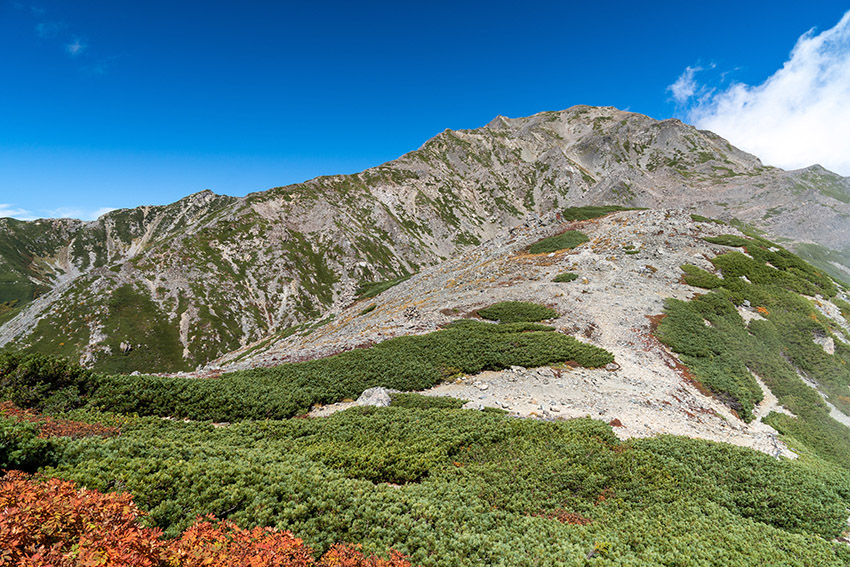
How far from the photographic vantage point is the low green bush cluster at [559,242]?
1945 inches

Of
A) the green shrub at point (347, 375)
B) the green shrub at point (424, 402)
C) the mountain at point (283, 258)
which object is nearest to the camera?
the green shrub at point (347, 375)

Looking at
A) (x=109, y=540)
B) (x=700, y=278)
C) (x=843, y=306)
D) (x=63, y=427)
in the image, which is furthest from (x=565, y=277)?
(x=109, y=540)

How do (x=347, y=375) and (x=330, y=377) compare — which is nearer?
(x=330, y=377)

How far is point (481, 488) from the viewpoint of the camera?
10.5m

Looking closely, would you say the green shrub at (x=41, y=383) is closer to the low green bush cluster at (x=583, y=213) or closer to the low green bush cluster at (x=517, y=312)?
the low green bush cluster at (x=517, y=312)

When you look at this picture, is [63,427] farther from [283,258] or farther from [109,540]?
[283,258]

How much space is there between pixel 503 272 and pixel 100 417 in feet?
126

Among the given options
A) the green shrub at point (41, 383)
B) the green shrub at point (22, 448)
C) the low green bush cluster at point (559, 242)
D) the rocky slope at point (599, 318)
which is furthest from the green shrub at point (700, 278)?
the green shrub at point (41, 383)

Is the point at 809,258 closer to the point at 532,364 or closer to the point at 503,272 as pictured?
the point at 503,272

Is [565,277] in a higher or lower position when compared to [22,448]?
higher

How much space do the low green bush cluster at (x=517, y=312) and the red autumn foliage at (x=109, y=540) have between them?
25003 millimetres

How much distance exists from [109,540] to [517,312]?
2895 cm

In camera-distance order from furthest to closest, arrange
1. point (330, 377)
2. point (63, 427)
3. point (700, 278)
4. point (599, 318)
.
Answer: point (700, 278) < point (599, 318) < point (330, 377) < point (63, 427)

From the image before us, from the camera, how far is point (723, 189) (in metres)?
165
